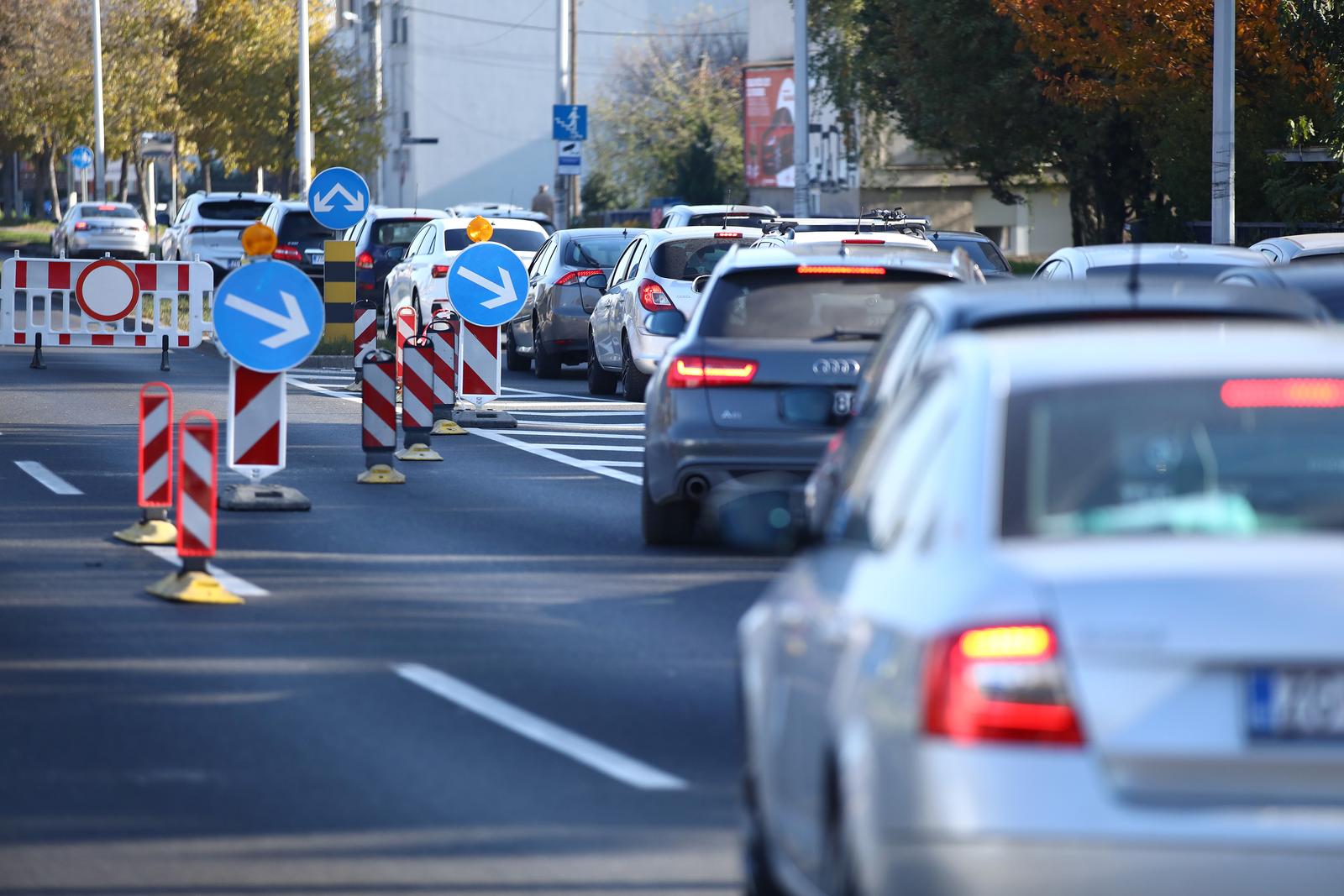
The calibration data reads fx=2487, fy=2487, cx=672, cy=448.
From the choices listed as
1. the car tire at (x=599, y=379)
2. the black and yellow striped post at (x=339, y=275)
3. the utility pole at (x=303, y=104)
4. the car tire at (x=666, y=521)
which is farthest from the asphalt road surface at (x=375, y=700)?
the utility pole at (x=303, y=104)

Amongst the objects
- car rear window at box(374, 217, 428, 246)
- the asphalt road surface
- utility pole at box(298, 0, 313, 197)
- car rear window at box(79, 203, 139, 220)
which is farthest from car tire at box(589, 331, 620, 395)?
car rear window at box(79, 203, 139, 220)

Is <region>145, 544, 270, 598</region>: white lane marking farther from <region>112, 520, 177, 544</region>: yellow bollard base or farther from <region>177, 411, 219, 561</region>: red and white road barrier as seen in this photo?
<region>177, 411, 219, 561</region>: red and white road barrier

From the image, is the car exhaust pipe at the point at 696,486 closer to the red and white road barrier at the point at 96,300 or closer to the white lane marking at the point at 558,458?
the white lane marking at the point at 558,458

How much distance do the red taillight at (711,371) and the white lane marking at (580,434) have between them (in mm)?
6867

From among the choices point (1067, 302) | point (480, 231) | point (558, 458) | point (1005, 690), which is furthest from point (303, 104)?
point (1005, 690)

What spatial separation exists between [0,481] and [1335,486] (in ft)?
38.7

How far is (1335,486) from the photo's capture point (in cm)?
498

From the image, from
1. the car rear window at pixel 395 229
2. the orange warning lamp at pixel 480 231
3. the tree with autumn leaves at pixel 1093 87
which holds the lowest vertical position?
the orange warning lamp at pixel 480 231

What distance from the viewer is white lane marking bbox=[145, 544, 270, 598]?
432 inches

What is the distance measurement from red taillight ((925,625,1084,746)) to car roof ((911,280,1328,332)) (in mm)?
2168

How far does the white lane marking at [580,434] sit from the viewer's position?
19062mm

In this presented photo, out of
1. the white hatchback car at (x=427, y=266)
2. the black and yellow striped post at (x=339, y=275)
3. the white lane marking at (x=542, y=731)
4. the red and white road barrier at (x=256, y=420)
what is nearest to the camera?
the white lane marking at (x=542, y=731)

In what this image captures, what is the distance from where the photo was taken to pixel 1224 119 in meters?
23.5

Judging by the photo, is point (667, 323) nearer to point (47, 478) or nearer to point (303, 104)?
point (47, 478)
